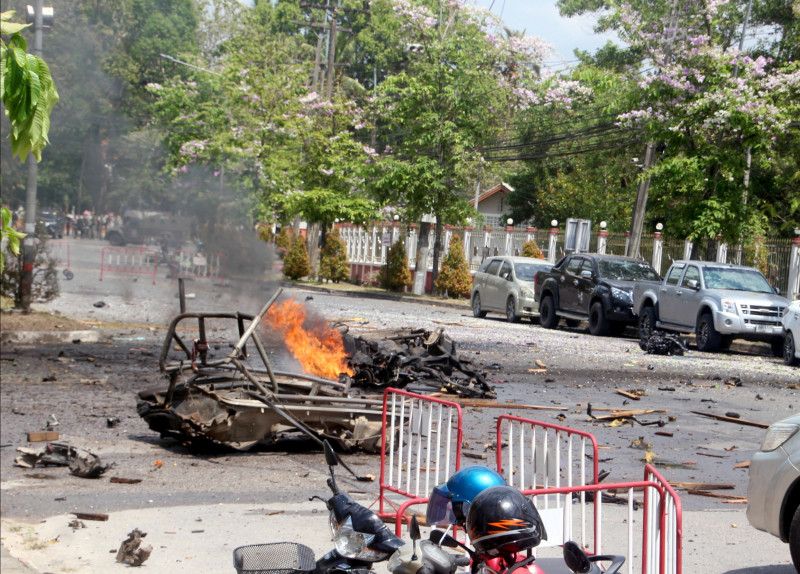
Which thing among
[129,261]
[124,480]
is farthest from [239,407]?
[129,261]

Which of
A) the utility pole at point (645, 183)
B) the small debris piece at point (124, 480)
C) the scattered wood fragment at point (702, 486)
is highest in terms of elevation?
the utility pole at point (645, 183)

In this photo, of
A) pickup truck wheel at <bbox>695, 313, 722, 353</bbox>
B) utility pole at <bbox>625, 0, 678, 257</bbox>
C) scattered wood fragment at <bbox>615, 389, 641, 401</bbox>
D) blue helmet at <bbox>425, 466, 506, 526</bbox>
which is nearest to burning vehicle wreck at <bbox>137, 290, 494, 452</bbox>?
blue helmet at <bbox>425, 466, 506, 526</bbox>

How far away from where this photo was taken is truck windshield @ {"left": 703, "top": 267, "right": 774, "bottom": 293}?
63.9ft

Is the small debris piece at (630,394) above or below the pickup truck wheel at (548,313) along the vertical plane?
below

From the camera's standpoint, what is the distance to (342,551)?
2941 mm

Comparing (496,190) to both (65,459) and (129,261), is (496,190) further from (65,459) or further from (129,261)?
(65,459)

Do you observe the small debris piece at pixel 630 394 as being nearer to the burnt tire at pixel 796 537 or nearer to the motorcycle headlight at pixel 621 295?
the burnt tire at pixel 796 537

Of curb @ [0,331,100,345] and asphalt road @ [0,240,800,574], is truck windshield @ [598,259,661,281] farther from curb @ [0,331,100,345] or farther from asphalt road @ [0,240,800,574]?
curb @ [0,331,100,345]

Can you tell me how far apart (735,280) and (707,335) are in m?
1.59

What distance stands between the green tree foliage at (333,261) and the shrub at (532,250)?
1221 cm

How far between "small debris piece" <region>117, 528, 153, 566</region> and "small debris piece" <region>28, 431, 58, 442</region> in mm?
3391

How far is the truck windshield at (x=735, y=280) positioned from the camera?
1947 cm

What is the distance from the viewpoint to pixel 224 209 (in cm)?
1421

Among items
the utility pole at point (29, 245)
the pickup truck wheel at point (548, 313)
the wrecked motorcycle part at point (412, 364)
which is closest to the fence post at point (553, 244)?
the pickup truck wheel at point (548, 313)
